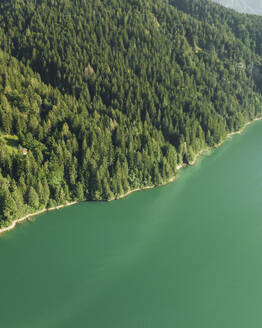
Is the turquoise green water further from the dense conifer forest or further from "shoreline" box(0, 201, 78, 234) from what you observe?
the dense conifer forest

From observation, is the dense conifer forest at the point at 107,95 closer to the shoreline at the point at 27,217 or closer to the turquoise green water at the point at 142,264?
the shoreline at the point at 27,217

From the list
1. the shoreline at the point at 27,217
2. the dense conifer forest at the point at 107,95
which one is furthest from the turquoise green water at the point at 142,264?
the dense conifer forest at the point at 107,95

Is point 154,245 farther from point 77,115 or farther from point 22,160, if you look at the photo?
point 77,115

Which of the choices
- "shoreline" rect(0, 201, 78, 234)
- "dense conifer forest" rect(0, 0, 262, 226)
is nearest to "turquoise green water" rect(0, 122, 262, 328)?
"shoreline" rect(0, 201, 78, 234)

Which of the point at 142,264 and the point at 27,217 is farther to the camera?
the point at 27,217

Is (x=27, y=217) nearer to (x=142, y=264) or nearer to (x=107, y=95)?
(x=142, y=264)

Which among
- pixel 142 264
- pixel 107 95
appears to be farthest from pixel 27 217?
pixel 107 95
